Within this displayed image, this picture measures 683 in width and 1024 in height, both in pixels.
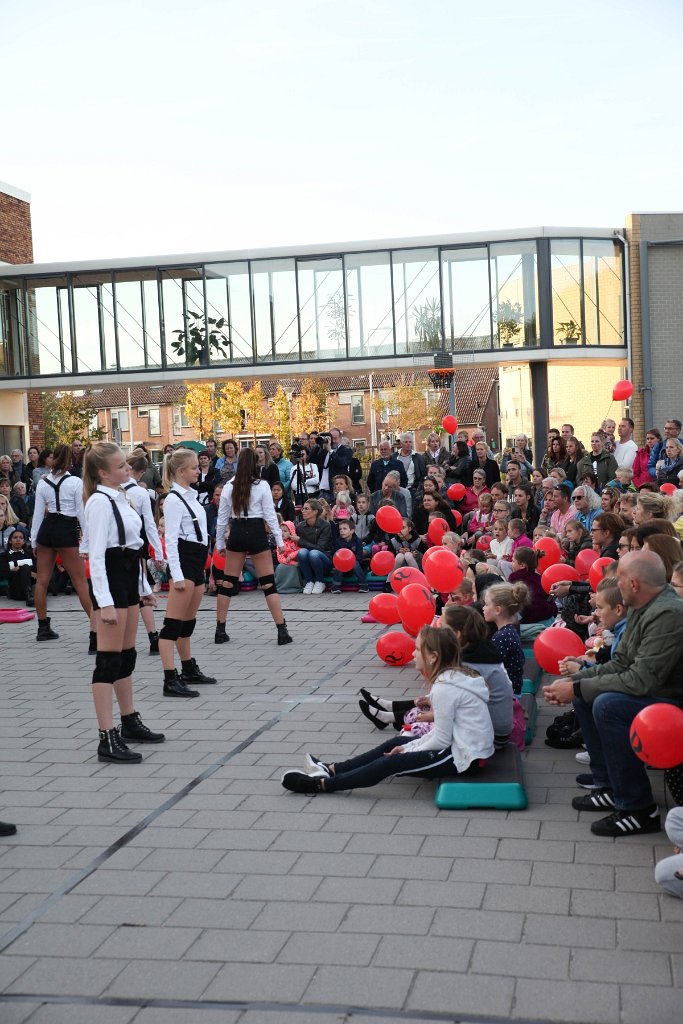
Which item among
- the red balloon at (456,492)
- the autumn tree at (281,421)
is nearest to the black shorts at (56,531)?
the red balloon at (456,492)

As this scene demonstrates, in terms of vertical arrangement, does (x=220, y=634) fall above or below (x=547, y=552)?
Answer: below

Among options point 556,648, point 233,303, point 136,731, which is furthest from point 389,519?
point 233,303

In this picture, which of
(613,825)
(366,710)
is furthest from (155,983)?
(366,710)

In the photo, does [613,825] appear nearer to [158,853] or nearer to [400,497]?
[158,853]

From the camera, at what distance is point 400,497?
49.9 ft

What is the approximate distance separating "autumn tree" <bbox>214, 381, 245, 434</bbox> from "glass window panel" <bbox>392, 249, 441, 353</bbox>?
28815 millimetres

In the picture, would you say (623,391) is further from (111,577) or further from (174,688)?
(111,577)

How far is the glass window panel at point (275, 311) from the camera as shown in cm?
2791

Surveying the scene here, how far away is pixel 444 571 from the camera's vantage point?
30.0 feet

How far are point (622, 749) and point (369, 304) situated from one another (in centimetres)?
2338

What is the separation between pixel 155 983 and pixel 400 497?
38.3 feet

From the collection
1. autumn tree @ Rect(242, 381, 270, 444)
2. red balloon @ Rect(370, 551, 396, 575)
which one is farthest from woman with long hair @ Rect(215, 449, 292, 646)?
autumn tree @ Rect(242, 381, 270, 444)

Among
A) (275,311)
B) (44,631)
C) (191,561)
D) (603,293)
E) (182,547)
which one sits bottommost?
(44,631)

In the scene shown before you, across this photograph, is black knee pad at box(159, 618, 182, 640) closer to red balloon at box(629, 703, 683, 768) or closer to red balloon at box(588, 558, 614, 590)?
red balloon at box(588, 558, 614, 590)
